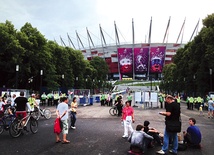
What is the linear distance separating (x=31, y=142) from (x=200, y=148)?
638cm

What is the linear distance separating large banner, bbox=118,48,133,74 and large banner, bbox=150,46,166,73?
36.9 ft

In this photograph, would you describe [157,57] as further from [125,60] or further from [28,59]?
[28,59]

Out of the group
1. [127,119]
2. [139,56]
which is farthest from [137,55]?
[127,119]

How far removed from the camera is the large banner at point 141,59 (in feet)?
366

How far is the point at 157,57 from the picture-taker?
367 feet

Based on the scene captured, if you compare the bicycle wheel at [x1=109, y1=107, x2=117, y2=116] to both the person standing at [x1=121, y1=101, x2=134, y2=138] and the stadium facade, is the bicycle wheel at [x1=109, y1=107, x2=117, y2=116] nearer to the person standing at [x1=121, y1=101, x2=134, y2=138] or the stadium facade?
the person standing at [x1=121, y1=101, x2=134, y2=138]

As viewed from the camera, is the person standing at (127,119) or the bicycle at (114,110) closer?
the person standing at (127,119)

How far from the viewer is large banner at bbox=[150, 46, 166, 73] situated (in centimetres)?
11069

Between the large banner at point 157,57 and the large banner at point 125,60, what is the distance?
443 inches

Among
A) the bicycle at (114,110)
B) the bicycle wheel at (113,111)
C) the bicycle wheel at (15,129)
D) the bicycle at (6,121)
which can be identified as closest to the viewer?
the bicycle wheel at (15,129)

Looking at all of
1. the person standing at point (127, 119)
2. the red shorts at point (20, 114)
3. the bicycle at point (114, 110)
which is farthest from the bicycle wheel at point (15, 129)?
the bicycle at point (114, 110)

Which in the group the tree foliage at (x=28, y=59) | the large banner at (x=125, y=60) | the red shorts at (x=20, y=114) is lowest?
the red shorts at (x=20, y=114)

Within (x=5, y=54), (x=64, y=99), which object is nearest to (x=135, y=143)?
(x=64, y=99)

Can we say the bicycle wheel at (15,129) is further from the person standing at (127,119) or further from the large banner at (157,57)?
the large banner at (157,57)
